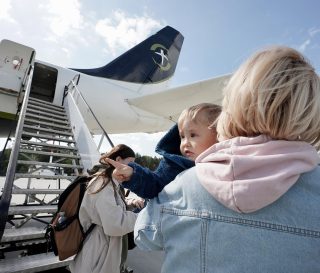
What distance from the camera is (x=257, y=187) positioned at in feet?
2.07

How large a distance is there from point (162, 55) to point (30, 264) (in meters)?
10.3

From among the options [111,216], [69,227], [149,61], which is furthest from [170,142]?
[149,61]

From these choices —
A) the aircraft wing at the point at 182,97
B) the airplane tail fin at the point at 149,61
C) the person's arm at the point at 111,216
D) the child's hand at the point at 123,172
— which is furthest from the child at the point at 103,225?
the airplane tail fin at the point at 149,61

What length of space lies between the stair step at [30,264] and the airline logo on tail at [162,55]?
9.56 metres

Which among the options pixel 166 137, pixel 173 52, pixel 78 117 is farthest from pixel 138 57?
pixel 166 137

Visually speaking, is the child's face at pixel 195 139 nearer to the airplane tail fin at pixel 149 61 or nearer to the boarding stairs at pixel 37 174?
the boarding stairs at pixel 37 174

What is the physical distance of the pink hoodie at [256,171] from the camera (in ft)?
2.08

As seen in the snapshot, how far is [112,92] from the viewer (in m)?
8.90

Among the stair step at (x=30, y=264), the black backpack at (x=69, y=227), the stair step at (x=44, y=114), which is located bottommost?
the stair step at (x=30, y=264)

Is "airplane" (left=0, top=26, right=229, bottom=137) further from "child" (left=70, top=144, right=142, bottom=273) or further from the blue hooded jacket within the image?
the blue hooded jacket

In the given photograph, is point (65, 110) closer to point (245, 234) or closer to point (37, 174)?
point (37, 174)

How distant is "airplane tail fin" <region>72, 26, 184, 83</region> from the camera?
32.7 feet

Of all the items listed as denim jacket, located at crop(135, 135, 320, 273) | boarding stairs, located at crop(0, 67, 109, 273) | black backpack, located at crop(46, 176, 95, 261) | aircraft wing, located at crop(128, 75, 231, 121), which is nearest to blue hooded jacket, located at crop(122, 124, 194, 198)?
denim jacket, located at crop(135, 135, 320, 273)

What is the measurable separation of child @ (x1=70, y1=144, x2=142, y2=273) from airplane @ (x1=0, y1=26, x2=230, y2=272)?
0.99 meters
